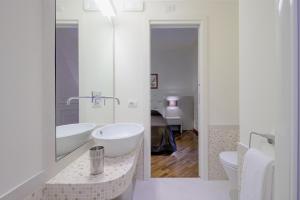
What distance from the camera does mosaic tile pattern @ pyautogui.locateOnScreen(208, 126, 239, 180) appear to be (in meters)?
2.45

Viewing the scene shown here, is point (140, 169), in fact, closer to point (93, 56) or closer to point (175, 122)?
point (93, 56)

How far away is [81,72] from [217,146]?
6.13ft

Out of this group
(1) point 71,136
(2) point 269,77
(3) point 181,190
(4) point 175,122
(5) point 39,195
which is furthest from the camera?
Result: (4) point 175,122

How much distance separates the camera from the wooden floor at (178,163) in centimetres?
279

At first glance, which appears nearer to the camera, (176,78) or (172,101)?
(172,101)

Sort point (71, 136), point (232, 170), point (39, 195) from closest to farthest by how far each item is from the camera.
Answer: point (39, 195) → point (71, 136) → point (232, 170)

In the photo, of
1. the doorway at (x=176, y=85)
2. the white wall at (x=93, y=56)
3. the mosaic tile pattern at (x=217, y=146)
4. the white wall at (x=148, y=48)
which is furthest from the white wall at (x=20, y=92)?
the doorway at (x=176, y=85)

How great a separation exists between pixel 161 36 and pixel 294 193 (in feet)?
14.5

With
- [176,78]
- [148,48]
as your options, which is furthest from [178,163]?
[176,78]

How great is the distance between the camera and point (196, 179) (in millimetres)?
2514

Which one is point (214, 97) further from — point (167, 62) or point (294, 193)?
point (167, 62)

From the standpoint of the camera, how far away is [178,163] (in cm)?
321

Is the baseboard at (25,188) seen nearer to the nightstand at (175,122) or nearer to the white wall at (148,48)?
the white wall at (148,48)

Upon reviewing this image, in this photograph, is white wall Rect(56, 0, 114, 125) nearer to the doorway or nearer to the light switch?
the light switch
